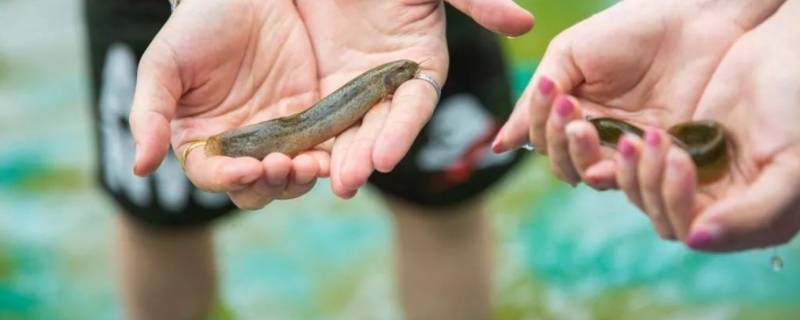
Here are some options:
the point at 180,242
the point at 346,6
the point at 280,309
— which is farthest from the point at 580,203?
the point at 346,6

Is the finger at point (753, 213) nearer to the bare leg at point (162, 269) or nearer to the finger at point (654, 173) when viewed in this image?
the finger at point (654, 173)

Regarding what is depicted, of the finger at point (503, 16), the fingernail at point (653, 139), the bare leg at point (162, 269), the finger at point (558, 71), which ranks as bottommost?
the bare leg at point (162, 269)

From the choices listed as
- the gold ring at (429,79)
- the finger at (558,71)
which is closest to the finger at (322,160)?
the gold ring at (429,79)

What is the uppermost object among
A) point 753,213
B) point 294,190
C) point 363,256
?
point 753,213

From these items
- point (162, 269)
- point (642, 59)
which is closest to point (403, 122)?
point (642, 59)

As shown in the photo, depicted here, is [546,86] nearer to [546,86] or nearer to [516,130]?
[546,86]

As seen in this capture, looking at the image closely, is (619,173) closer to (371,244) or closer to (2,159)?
(371,244)
